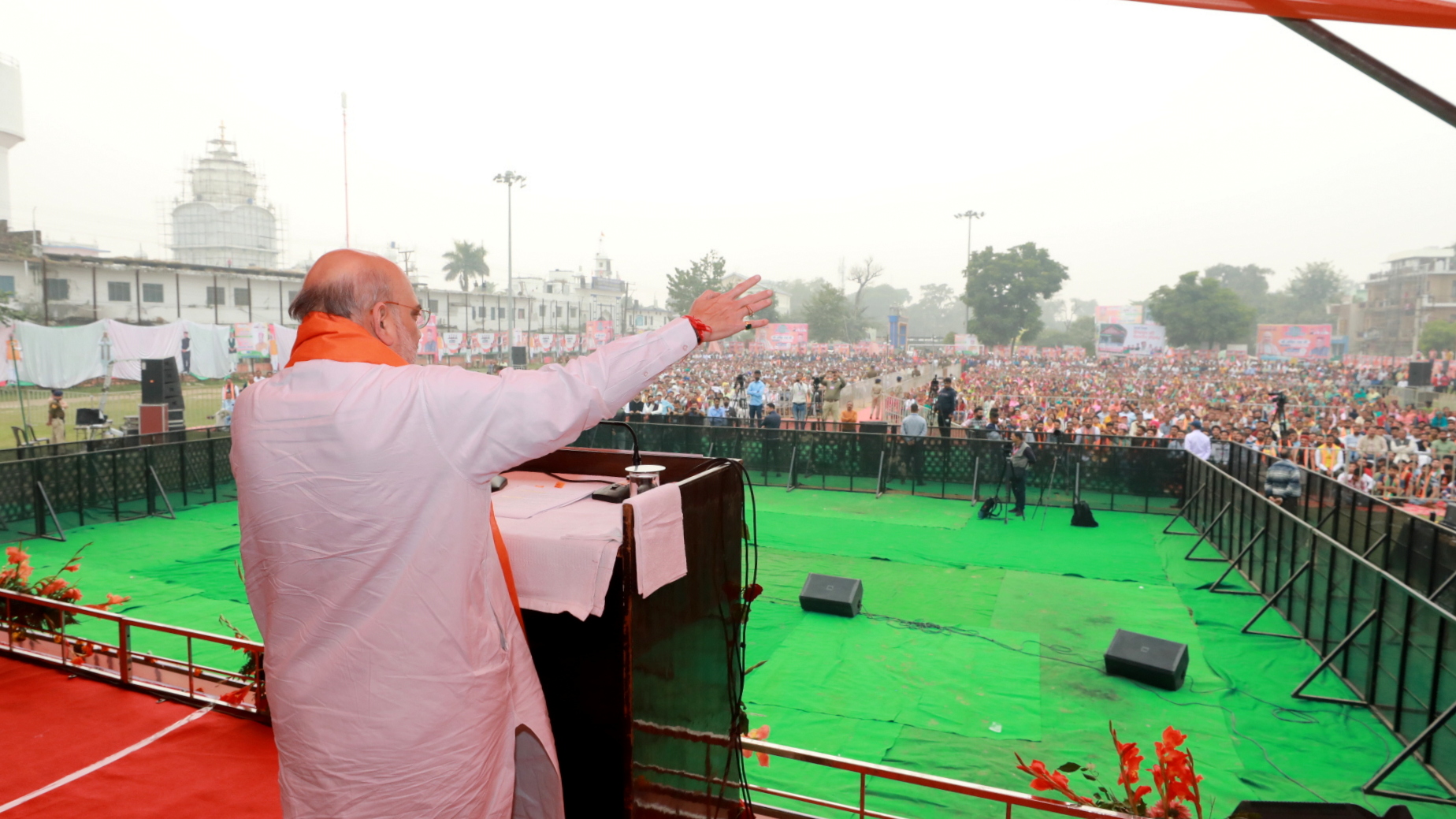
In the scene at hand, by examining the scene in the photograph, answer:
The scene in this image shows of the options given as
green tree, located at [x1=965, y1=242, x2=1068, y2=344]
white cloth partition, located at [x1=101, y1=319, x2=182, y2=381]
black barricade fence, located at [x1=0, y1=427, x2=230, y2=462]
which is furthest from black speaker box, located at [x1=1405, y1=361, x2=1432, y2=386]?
white cloth partition, located at [x1=101, y1=319, x2=182, y2=381]

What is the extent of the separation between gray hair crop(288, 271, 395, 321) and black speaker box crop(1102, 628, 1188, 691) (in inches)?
275

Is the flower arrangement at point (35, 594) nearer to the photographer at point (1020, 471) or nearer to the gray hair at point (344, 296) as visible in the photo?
the gray hair at point (344, 296)

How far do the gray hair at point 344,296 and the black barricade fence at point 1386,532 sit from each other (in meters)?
8.27

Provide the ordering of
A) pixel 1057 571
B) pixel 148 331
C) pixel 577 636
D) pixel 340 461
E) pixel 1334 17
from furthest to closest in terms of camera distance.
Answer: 1. pixel 148 331
2. pixel 1057 571
3. pixel 1334 17
4. pixel 577 636
5. pixel 340 461

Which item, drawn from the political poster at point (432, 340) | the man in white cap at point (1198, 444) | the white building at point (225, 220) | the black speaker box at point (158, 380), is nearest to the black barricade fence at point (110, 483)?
the black speaker box at point (158, 380)

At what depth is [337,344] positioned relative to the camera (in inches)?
58.3

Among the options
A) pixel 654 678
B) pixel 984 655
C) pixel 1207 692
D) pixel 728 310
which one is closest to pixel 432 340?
pixel 984 655

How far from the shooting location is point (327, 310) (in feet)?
5.04

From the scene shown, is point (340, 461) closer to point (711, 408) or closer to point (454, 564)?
point (454, 564)

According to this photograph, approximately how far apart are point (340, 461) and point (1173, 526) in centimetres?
1423

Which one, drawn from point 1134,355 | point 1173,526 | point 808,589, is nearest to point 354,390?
point 808,589

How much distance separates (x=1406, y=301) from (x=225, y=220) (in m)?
62.2

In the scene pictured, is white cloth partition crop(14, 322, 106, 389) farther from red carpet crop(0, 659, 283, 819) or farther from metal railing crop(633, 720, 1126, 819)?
metal railing crop(633, 720, 1126, 819)

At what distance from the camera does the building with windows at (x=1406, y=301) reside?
2964cm
